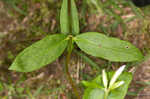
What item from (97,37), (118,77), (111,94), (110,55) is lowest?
(111,94)

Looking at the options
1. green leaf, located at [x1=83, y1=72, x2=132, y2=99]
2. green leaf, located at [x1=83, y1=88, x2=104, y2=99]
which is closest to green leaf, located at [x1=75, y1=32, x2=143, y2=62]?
green leaf, located at [x1=83, y1=72, x2=132, y2=99]

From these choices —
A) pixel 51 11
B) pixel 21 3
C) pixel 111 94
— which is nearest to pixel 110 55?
pixel 111 94

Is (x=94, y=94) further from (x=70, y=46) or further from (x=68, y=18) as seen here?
(x=68, y=18)

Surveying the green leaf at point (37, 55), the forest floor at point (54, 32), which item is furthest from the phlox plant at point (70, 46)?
the forest floor at point (54, 32)

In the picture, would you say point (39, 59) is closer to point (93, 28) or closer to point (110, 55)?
point (110, 55)

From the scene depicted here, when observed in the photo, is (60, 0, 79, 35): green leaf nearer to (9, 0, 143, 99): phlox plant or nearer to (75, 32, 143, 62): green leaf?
(9, 0, 143, 99): phlox plant

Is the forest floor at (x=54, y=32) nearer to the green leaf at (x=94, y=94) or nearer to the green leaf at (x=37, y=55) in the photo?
the green leaf at (x=94, y=94)
